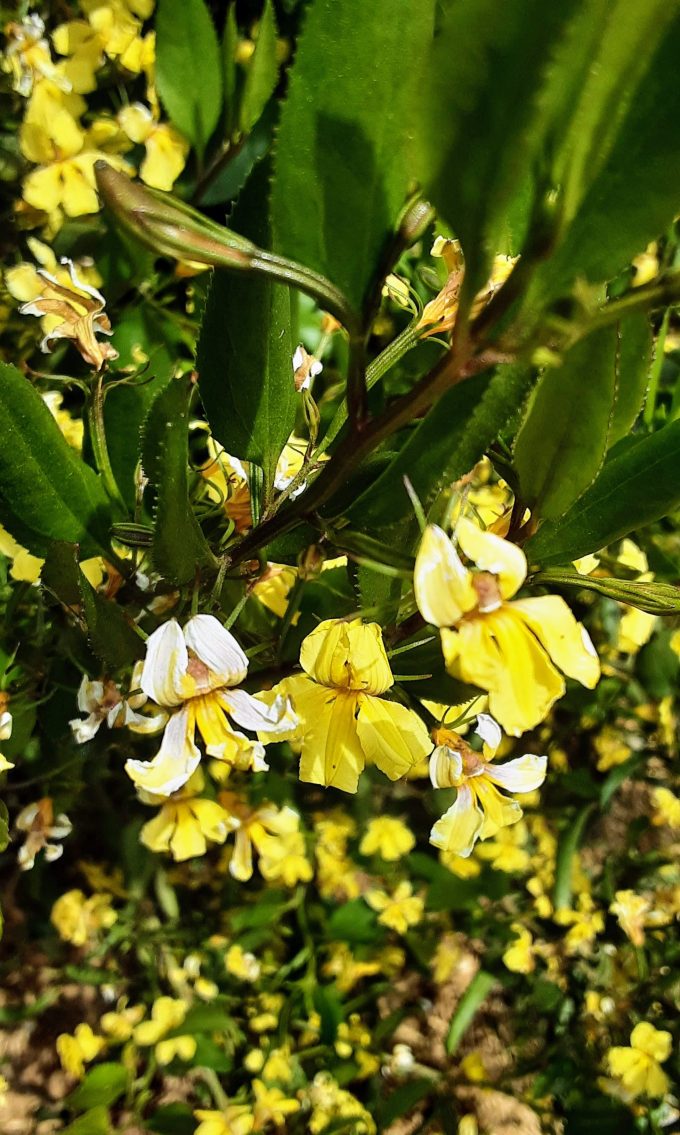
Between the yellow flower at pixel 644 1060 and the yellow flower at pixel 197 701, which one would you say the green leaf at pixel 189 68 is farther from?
the yellow flower at pixel 644 1060

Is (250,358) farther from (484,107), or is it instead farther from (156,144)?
(156,144)

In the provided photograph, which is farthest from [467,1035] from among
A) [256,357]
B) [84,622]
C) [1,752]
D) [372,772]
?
[256,357]

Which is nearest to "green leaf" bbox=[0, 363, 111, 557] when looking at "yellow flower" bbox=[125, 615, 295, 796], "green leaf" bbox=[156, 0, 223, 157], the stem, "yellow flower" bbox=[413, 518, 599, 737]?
the stem

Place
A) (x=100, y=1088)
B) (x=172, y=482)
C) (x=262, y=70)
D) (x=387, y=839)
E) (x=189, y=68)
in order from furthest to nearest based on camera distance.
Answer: (x=387, y=839)
(x=100, y=1088)
(x=189, y=68)
(x=262, y=70)
(x=172, y=482)

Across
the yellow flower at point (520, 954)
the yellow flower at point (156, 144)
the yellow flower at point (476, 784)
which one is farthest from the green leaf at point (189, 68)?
the yellow flower at point (520, 954)

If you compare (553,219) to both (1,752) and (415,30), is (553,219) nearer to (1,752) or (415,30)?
(415,30)

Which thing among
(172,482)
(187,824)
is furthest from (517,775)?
(187,824)

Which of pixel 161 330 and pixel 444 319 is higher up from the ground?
pixel 444 319
